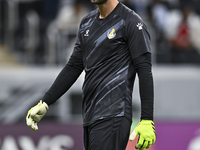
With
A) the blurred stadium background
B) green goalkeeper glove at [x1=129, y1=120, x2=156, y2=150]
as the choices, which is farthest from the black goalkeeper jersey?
the blurred stadium background

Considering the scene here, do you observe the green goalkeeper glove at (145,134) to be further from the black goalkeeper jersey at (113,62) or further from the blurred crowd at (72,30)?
the blurred crowd at (72,30)

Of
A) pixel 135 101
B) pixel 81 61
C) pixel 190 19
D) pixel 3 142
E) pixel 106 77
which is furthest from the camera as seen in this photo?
pixel 190 19

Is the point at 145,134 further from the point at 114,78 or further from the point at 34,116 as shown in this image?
the point at 34,116

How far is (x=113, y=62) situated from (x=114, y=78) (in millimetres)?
132

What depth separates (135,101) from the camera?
10023 mm

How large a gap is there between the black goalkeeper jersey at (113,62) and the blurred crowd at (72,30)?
588 cm

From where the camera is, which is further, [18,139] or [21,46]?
[21,46]

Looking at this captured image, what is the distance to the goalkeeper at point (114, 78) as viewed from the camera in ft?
12.4

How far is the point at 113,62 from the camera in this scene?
3900 mm

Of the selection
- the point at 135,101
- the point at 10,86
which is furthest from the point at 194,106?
the point at 10,86

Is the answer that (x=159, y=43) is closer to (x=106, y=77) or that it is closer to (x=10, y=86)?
(x=10, y=86)

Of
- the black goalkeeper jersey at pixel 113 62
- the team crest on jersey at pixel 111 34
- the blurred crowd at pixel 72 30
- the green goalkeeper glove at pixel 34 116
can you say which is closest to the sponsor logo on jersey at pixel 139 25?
the black goalkeeper jersey at pixel 113 62

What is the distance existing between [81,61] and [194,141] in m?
4.15

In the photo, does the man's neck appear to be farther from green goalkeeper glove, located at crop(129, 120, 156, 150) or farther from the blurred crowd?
the blurred crowd
